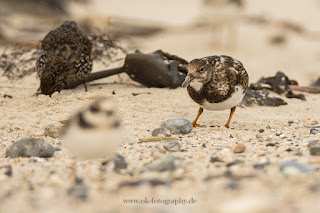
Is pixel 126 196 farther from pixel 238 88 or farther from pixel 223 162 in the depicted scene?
pixel 238 88

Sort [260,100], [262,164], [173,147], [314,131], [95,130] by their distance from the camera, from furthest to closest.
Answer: [260,100] → [314,131] → [173,147] → [262,164] → [95,130]

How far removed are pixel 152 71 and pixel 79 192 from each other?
4.04 metres

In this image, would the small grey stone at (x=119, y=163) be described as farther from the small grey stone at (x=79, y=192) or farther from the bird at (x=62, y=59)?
the bird at (x=62, y=59)

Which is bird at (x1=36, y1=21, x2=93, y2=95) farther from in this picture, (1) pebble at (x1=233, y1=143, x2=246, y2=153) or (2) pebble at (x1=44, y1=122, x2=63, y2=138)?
(1) pebble at (x1=233, y1=143, x2=246, y2=153)

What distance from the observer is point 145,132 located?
187 inches

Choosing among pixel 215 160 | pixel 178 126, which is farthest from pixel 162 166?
pixel 178 126

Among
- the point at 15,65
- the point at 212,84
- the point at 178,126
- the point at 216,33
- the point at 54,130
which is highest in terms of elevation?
the point at 212,84

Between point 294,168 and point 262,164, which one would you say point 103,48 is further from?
point 294,168

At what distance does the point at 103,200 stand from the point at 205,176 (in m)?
0.83

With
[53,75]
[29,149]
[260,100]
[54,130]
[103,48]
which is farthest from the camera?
[103,48]

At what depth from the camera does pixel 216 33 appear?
14.8m

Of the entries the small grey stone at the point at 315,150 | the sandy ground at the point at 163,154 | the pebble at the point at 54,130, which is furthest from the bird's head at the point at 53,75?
the small grey stone at the point at 315,150

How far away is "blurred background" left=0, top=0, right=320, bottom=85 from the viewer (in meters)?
12.5

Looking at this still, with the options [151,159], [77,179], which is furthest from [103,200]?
[151,159]
